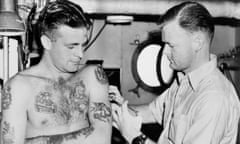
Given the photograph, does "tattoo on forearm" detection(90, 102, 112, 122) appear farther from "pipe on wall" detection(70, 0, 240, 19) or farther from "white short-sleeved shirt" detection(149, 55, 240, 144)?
"pipe on wall" detection(70, 0, 240, 19)

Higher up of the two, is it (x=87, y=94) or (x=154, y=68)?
(x=87, y=94)

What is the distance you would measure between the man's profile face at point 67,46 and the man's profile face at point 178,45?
0.45m

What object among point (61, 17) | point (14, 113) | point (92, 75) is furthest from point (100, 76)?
point (14, 113)

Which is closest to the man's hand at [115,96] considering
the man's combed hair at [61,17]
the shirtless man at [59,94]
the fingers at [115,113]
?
the fingers at [115,113]

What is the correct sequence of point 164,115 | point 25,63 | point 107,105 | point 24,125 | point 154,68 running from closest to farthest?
point 24,125
point 107,105
point 164,115
point 25,63
point 154,68

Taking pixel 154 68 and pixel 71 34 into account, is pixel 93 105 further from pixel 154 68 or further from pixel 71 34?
pixel 154 68

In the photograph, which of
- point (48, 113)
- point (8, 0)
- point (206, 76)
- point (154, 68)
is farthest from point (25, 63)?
point (154, 68)

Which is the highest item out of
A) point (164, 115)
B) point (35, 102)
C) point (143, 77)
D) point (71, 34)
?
point (71, 34)

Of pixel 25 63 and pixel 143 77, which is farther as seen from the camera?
pixel 143 77

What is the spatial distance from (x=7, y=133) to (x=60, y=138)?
0.26m

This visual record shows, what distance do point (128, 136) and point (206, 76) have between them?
21.9 inches

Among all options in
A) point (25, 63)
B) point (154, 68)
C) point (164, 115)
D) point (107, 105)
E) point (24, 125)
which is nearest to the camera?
point (24, 125)

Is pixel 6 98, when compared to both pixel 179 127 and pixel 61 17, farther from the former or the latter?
pixel 179 127

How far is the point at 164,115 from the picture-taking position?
8.77 ft
